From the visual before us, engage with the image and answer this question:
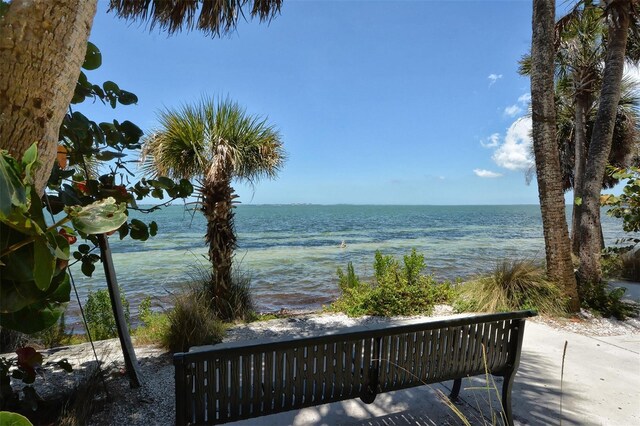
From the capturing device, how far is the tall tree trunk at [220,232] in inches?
244

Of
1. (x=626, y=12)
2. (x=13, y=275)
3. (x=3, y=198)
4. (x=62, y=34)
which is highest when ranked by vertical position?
(x=626, y=12)

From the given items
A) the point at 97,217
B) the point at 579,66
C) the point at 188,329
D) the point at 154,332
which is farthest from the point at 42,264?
the point at 579,66

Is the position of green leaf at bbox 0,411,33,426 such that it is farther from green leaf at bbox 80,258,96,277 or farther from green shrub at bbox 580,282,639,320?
green shrub at bbox 580,282,639,320

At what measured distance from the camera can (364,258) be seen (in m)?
17.7

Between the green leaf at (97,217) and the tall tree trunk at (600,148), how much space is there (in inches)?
308

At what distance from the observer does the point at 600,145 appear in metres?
6.55

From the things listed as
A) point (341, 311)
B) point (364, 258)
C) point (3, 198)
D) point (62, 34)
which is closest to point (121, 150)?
point (62, 34)

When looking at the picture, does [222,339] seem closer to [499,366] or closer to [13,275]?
[499,366]

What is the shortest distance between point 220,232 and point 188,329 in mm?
2069

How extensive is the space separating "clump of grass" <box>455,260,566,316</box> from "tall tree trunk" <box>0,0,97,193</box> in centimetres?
626

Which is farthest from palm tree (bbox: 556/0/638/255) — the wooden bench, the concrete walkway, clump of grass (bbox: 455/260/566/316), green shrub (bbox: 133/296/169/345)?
green shrub (bbox: 133/296/169/345)

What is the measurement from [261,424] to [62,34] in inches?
114

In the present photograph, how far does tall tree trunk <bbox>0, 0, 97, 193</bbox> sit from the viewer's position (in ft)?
3.18

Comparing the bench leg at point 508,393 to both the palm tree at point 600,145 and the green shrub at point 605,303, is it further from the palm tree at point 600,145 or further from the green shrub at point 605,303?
the palm tree at point 600,145
